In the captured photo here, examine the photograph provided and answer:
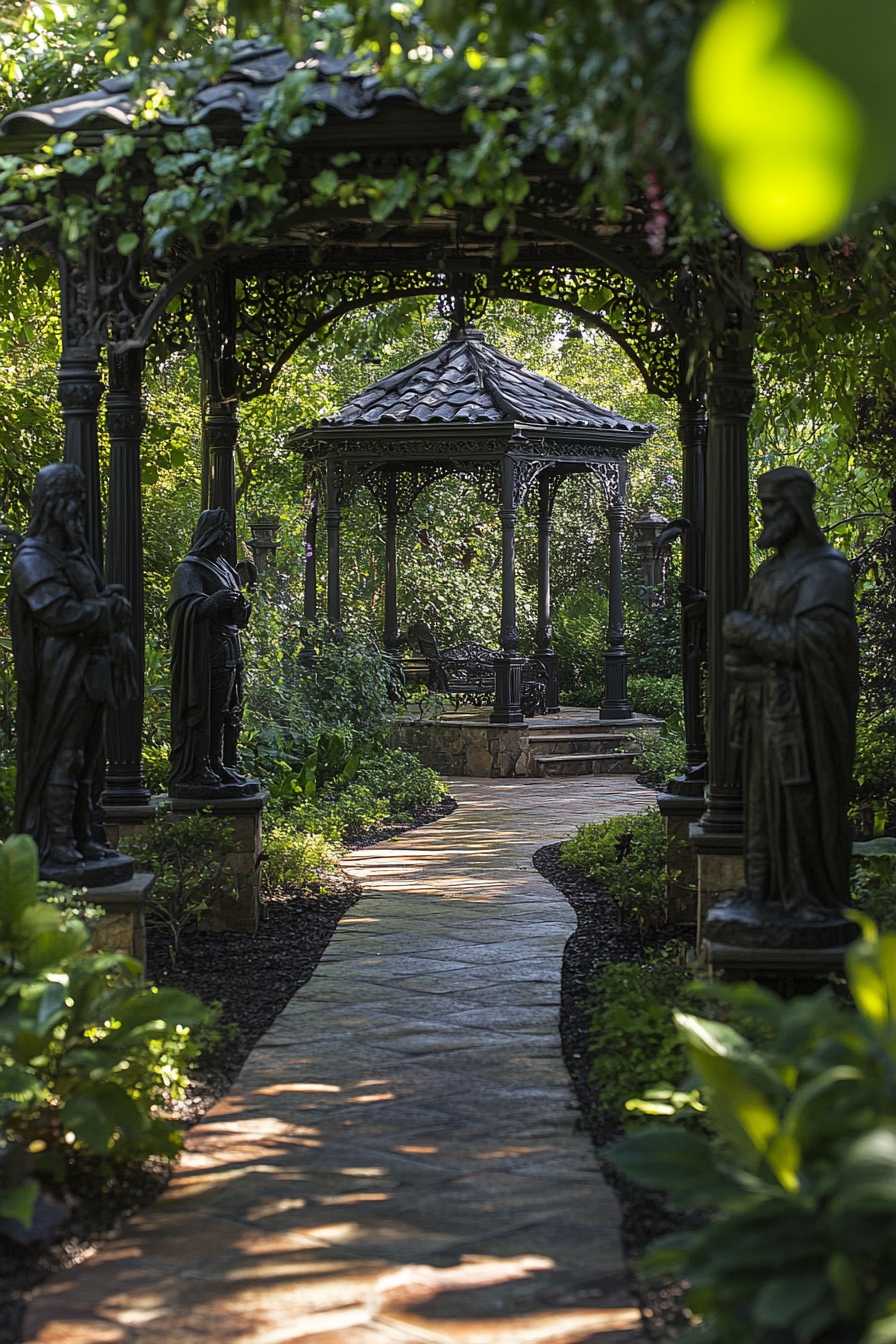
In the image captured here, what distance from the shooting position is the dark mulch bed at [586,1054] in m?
3.07

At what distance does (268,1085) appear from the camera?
15.5ft

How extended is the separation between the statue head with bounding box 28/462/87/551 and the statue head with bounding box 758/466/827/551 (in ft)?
8.96

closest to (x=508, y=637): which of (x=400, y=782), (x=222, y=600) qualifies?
(x=400, y=782)

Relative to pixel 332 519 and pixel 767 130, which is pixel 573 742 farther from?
pixel 767 130

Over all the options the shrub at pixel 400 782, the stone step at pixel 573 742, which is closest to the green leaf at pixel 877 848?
the shrub at pixel 400 782

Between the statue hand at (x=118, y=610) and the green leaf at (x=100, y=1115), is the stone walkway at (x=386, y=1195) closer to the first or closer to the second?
the green leaf at (x=100, y=1115)

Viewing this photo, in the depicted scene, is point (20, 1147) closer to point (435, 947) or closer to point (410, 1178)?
point (410, 1178)

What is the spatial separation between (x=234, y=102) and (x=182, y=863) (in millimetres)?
3721

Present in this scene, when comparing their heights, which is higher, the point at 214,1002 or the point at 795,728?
the point at 795,728

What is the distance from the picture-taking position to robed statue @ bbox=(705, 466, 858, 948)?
14.8 feet

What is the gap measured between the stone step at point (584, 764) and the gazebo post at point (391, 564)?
274 centimetres

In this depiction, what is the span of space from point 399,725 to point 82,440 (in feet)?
32.2

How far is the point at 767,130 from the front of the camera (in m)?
0.75

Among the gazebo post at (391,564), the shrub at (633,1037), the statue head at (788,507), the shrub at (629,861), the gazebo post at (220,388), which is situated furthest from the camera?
the gazebo post at (391,564)
